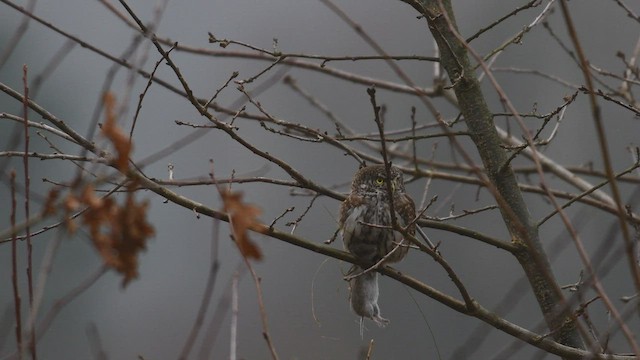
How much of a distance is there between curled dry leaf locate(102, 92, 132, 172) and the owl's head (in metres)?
2.80

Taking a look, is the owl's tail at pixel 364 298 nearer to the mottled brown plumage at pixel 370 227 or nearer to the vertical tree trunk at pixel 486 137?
the mottled brown plumage at pixel 370 227

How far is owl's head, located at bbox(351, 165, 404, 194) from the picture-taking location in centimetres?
492

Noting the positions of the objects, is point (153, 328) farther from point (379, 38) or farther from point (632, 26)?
point (632, 26)

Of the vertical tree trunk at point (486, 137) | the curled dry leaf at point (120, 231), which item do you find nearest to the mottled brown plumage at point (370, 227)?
A: the vertical tree trunk at point (486, 137)

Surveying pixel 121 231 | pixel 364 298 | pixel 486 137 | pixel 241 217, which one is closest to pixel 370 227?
pixel 364 298

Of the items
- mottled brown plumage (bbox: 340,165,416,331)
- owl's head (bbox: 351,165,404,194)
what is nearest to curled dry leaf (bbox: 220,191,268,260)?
mottled brown plumage (bbox: 340,165,416,331)

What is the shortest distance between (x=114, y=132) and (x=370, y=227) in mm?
2515

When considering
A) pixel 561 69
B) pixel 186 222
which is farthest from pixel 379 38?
pixel 186 222

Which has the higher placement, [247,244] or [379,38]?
[379,38]

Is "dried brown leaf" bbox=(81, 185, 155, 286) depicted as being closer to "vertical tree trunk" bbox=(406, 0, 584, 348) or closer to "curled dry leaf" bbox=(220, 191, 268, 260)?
"curled dry leaf" bbox=(220, 191, 268, 260)

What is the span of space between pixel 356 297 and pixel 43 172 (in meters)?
13.0

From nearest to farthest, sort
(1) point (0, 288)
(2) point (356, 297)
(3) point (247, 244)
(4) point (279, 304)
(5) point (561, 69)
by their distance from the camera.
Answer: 1. (3) point (247, 244)
2. (2) point (356, 297)
3. (4) point (279, 304)
4. (1) point (0, 288)
5. (5) point (561, 69)

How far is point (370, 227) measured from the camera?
14.9ft

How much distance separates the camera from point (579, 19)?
1744 cm
